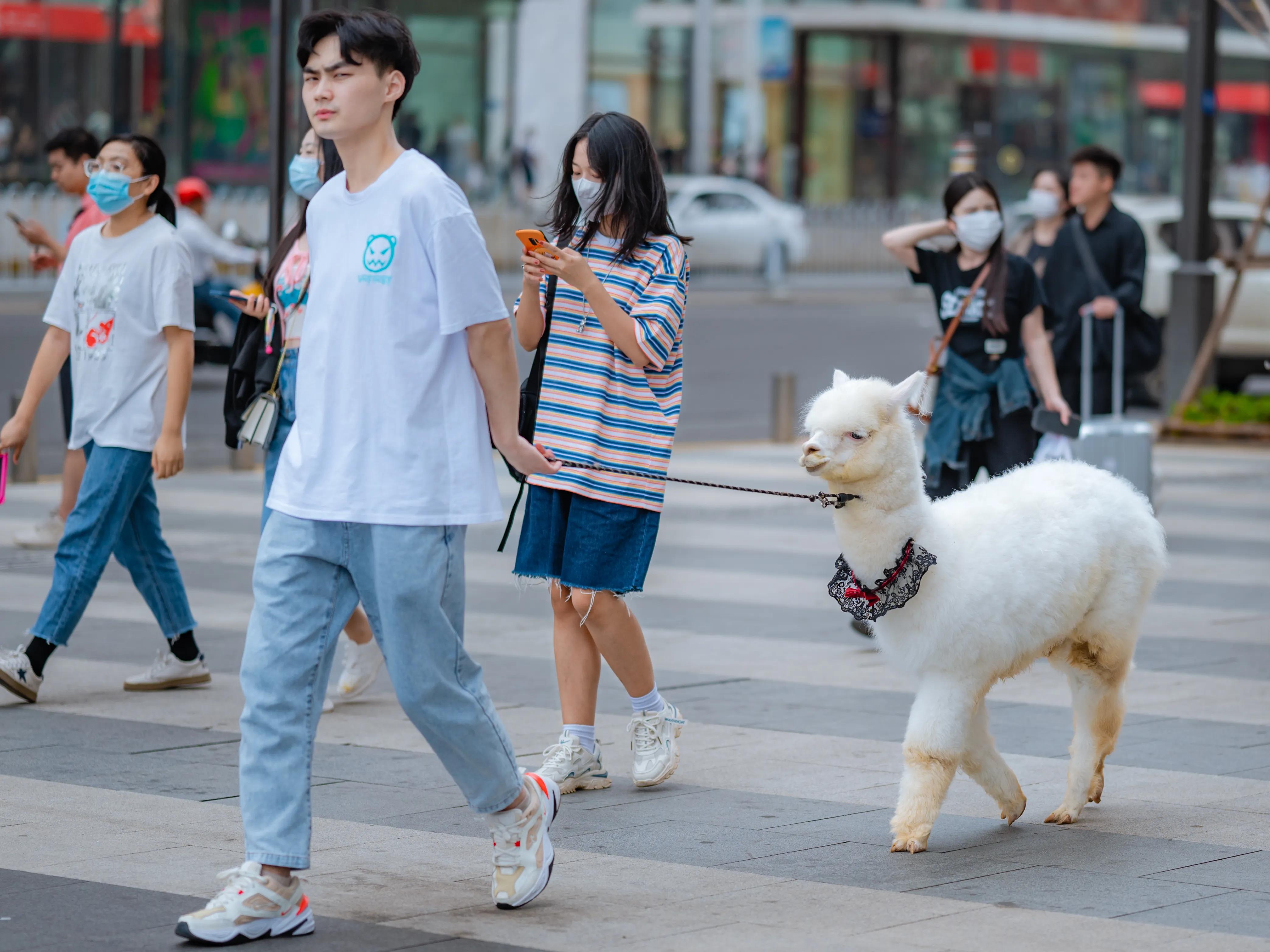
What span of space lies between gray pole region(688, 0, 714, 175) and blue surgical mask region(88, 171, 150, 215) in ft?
107

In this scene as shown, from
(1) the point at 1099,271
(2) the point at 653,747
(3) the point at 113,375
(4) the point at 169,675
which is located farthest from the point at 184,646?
(1) the point at 1099,271

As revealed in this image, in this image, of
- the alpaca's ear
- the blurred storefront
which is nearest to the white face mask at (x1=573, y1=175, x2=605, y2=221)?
the alpaca's ear

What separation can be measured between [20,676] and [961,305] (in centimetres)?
363

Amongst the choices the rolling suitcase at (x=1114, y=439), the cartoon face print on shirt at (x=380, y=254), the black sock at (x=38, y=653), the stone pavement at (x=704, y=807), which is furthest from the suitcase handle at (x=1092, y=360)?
the cartoon face print on shirt at (x=380, y=254)

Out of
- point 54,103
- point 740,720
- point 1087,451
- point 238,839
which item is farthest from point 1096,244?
point 54,103

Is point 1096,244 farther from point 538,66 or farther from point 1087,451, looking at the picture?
point 538,66

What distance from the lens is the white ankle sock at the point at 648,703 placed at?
5.73m

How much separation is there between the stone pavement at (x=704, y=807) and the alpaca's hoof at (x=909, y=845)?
0.09ft

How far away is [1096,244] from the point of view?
10227 mm

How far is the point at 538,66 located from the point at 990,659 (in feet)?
119

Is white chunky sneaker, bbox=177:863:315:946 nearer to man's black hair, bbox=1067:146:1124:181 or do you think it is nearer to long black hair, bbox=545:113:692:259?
long black hair, bbox=545:113:692:259

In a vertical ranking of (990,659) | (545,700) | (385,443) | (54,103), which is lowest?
(545,700)

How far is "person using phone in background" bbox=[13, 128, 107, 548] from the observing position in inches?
337

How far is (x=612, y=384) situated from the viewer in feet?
18.0
